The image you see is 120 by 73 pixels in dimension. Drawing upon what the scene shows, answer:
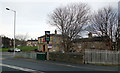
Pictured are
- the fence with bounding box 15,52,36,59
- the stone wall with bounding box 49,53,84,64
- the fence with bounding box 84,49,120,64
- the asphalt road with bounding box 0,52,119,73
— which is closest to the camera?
the asphalt road with bounding box 0,52,119,73

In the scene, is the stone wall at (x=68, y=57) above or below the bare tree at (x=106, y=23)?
below

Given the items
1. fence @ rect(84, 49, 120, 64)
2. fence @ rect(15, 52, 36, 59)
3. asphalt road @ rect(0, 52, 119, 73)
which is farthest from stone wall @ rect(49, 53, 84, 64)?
fence @ rect(15, 52, 36, 59)

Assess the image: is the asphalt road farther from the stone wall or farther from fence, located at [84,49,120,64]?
the stone wall

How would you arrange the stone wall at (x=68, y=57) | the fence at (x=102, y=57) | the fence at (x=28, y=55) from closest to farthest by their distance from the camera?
the fence at (x=102, y=57), the stone wall at (x=68, y=57), the fence at (x=28, y=55)

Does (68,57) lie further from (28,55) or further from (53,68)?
(28,55)

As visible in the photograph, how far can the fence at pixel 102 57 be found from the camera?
17.8 m

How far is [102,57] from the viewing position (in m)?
17.9

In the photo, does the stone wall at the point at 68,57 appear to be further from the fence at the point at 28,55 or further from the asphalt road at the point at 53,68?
the fence at the point at 28,55

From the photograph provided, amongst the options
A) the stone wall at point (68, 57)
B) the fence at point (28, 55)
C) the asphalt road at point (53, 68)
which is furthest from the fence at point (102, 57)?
the fence at point (28, 55)

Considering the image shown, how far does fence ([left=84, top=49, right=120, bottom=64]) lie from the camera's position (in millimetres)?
17812

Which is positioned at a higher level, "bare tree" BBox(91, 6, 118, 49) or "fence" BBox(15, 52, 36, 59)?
"bare tree" BBox(91, 6, 118, 49)

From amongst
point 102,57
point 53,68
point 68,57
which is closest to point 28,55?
point 68,57

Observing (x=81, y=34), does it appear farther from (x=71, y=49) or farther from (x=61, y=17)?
(x=61, y=17)

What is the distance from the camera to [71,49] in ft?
92.7
